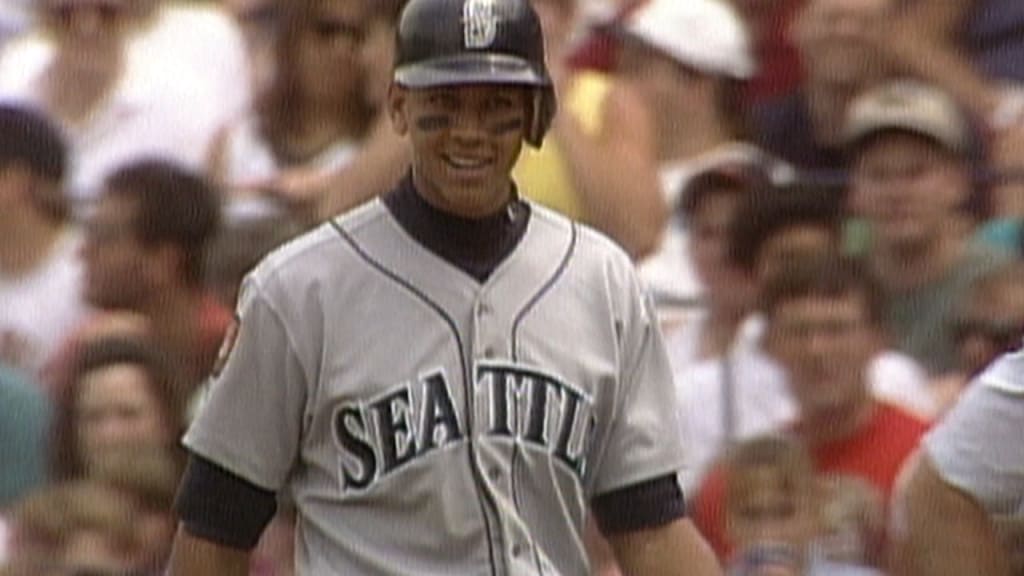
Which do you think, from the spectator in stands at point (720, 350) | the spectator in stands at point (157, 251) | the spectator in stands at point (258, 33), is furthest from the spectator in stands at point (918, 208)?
the spectator in stands at point (157, 251)

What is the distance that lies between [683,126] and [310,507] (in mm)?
2050

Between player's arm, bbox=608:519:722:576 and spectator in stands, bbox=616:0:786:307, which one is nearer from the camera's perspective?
player's arm, bbox=608:519:722:576

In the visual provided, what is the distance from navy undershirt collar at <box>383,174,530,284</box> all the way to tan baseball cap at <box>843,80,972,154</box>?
6.40 ft

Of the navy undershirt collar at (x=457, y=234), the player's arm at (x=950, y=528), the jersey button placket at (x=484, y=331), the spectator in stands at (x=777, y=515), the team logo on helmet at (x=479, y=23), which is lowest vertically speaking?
the spectator in stands at (x=777, y=515)

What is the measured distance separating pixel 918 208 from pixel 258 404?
2.08m

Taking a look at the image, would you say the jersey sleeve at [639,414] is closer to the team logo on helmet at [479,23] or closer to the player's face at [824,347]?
the team logo on helmet at [479,23]

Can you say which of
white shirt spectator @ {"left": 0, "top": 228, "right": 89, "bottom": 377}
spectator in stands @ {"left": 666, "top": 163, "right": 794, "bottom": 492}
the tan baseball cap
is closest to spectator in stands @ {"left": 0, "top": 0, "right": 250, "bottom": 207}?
white shirt spectator @ {"left": 0, "top": 228, "right": 89, "bottom": 377}

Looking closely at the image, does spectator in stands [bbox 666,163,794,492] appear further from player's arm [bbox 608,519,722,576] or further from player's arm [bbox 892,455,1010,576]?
player's arm [bbox 892,455,1010,576]

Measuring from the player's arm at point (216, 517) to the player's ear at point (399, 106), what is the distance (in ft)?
1.43

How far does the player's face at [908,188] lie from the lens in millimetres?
4684

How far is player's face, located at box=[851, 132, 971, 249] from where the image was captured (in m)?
→ 4.68

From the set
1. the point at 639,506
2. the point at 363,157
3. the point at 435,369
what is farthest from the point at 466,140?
the point at 363,157

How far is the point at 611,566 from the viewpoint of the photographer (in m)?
4.31

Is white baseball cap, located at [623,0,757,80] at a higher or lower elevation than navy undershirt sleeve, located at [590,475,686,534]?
higher
